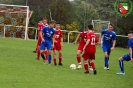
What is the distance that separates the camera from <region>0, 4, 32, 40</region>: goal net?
40.7m

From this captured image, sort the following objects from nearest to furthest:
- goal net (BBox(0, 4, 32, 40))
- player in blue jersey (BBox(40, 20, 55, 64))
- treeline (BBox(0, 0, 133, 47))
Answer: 1. player in blue jersey (BBox(40, 20, 55, 64))
2. goal net (BBox(0, 4, 32, 40))
3. treeline (BBox(0, 0, 133, 47))

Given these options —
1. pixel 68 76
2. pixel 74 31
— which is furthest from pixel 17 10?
pixel 68 76

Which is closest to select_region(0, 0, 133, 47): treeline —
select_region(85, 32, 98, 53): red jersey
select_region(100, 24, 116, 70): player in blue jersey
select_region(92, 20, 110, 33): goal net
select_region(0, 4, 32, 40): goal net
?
select_region(92, 20, 110, 33): goal net

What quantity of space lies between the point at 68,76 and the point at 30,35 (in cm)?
2801

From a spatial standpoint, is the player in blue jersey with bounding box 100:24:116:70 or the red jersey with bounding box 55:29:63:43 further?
the red jersey with bounding box 55:29:63:43

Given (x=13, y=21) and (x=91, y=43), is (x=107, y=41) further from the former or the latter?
(x=13, y=21)

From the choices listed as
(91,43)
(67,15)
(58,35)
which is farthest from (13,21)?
(91,43)

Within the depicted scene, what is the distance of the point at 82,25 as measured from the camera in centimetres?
4569

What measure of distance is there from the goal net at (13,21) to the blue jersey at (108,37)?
69.0 feet

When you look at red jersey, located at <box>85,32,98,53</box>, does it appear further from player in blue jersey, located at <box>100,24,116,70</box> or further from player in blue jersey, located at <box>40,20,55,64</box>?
player in blue jersey, located at <box>100,24,116,70</box>

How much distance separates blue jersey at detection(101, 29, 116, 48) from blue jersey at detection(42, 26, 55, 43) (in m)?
2.50

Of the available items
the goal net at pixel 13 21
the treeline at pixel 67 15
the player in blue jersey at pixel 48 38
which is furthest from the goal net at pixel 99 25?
the player in blue jersey at pixel 48 38

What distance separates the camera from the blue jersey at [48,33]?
757 inches

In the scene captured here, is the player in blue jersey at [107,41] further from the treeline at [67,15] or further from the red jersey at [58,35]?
the treeline at [67,15]
